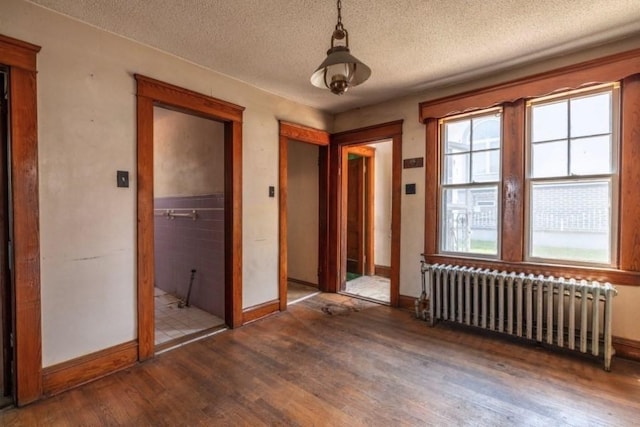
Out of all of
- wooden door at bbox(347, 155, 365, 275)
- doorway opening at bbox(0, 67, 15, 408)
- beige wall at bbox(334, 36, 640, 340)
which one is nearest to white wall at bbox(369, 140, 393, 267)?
wooden door at bbox(347, 155, 365, 275)

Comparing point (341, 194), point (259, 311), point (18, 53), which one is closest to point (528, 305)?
point (341, 194)

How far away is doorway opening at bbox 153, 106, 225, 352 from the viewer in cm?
329

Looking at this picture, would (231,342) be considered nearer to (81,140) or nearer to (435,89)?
(81,140)

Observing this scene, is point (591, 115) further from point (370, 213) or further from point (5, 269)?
point (5, 269)

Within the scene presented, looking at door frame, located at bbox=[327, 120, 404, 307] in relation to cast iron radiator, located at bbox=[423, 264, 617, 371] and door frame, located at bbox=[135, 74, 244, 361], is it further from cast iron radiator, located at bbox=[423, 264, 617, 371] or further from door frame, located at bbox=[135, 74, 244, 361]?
door frame, located at bbox=[135, 74, 244, 361]

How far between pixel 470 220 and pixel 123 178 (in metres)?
3.39

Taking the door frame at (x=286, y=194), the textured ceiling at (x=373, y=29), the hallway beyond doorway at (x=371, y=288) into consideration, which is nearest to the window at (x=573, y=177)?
the textured ceiling at (x=373, y=29)

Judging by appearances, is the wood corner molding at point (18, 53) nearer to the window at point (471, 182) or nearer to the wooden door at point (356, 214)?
the window at point (471, 182)

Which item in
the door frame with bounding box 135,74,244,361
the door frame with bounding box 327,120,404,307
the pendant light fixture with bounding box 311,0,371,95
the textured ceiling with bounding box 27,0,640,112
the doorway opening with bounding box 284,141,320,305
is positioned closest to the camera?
the pendant light fixture with bounding box 311,0,371,95

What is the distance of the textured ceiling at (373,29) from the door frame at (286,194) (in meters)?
0.85

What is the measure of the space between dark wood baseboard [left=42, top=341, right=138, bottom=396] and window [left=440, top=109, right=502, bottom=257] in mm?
3242

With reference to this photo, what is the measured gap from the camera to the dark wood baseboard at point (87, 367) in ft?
6.55

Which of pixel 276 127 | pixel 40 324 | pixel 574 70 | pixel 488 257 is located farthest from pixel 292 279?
pixel 574 70

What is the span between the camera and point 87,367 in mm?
2139
